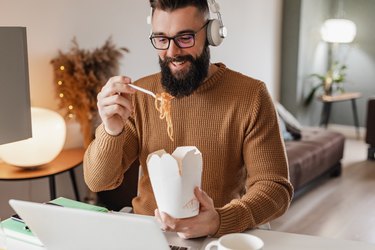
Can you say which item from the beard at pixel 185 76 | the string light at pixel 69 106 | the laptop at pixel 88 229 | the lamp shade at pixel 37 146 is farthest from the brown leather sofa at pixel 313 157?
the laptop at pixel 88 229

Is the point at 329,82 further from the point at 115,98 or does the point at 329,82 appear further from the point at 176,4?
the point at 115,98

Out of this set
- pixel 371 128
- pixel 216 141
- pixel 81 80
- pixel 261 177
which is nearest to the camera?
pixel 261 177

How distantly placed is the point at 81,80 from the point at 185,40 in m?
1.45

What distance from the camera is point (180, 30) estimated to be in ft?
5.07

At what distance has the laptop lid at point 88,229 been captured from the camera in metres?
1.04

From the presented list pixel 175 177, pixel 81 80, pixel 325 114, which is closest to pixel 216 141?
pixel 175 177

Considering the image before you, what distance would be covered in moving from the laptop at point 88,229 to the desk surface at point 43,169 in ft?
4.46

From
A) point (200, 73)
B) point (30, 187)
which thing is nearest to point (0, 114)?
point (200, 73)

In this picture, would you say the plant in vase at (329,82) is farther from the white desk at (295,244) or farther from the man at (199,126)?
the white desk at (295,244)

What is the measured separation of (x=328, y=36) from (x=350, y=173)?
1765mm

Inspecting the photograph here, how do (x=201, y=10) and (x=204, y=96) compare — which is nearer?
(x=201, y=10)

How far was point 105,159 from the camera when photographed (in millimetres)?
1548

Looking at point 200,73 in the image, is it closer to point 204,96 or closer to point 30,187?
point 204,96

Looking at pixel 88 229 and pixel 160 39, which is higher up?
pixel 160 39
